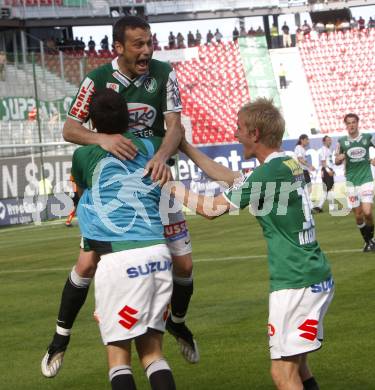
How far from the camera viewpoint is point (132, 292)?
6.05 meters

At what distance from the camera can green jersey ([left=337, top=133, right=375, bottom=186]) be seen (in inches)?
775

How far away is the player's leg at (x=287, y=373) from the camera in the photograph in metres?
6.15

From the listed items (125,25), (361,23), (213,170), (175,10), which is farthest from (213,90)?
(213,170)

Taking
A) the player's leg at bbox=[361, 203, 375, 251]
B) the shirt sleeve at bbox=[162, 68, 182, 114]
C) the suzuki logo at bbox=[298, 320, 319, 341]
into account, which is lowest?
the player's leg at bbox=[361, 203, 375, 251]

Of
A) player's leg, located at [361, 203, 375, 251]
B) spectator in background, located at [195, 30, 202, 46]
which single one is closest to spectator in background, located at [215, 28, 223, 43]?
spectator in background, located at [195, 30, 202, 46]

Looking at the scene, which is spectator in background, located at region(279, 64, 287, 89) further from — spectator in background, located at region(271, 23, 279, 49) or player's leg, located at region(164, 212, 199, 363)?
player's leg, located at region(164, 212, 199, 363)

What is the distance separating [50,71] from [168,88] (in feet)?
99.2

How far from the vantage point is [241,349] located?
9656 mm

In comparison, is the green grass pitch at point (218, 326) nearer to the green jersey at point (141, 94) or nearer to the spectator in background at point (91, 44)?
the green jersey at point (141, 94)

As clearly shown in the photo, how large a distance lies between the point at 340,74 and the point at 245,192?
48.7 meters

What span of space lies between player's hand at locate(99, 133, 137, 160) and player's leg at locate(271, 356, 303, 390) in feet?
5.17

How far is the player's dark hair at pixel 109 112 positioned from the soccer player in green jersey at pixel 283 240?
74 centimetres

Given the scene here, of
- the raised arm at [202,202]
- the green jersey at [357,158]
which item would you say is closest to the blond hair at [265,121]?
the raised arm at [202,202]

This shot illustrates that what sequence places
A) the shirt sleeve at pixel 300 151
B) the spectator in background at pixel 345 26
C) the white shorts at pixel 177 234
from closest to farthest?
the white shorts at pixel 177 234 < the shirt sleeve at pixel 300 151 < the spectator in background at pixel 345 26
